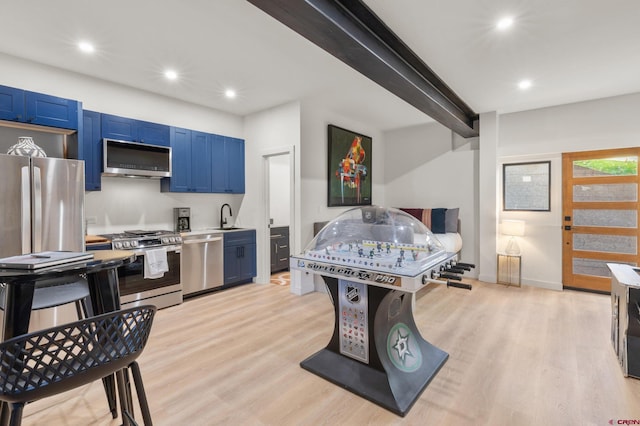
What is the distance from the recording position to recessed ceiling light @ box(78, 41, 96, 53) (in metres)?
2.80

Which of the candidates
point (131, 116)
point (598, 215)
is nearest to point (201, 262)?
point (131, 116)

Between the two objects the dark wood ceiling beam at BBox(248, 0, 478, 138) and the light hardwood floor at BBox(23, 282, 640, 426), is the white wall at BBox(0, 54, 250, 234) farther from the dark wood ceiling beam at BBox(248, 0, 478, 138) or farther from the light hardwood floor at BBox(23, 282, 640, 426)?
the dark wood ceiling beam at BBox(248, 0, 478, 138)

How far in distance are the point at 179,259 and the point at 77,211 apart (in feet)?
4.19

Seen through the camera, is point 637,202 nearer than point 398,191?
Yes

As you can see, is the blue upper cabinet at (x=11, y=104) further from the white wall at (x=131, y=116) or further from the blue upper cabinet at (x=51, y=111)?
the white wall at (x=131, y=116)

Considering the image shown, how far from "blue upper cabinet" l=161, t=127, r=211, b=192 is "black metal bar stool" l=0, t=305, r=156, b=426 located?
10.8 feet

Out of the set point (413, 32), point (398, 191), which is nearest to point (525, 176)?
point (398, 191)

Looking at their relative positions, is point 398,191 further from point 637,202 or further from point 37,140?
point 37,140

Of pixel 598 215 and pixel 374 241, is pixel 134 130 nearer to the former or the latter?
pixel 374 241

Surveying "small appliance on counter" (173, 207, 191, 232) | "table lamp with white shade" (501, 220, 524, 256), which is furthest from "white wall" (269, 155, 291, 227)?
"table lamp with white shade" (501, 220, 524, 256)

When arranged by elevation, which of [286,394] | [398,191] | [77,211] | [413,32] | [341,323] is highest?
[413,32]

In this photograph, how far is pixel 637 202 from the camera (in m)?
4.02

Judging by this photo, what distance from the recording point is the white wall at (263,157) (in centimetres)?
441

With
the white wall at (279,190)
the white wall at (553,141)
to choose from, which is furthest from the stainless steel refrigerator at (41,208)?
the white wall at (553,141)
